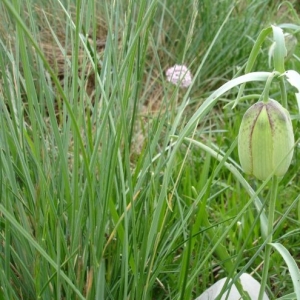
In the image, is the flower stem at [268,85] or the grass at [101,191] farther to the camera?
the grass at [101,191]

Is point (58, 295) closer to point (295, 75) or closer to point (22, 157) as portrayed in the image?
point (22, 157)

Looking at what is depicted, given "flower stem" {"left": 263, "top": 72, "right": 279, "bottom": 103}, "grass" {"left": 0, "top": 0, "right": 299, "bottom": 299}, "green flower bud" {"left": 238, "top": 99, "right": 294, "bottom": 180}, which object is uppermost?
"flower stem" {"left": 263, "top": 72, "right": 279, "bottom": 103}

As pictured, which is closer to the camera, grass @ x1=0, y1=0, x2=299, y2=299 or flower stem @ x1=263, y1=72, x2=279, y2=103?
flower stem @ x1=263, y1=72, x2=279, y2=103

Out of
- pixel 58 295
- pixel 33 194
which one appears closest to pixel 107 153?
pixel 33 194

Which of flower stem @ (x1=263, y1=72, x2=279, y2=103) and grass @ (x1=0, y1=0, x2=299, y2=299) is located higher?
flower stem @ (x1=263, y1=72, x2=279, y2=103)

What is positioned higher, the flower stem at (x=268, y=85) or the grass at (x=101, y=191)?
the flower stem at (x=268, y=85)

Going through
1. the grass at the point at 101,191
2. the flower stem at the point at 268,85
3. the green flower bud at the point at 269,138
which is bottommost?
the grass at the point at 101,191

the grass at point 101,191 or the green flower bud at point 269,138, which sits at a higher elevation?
the green flower bud at point 269,138

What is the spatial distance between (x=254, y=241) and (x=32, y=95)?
608 millimetres

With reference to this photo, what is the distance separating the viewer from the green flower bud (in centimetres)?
67

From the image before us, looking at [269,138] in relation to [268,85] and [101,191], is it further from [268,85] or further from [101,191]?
[101,191]

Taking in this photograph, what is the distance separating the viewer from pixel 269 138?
26.6 inches

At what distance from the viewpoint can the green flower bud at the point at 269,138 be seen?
67 centimetres

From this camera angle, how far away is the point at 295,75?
67cm
